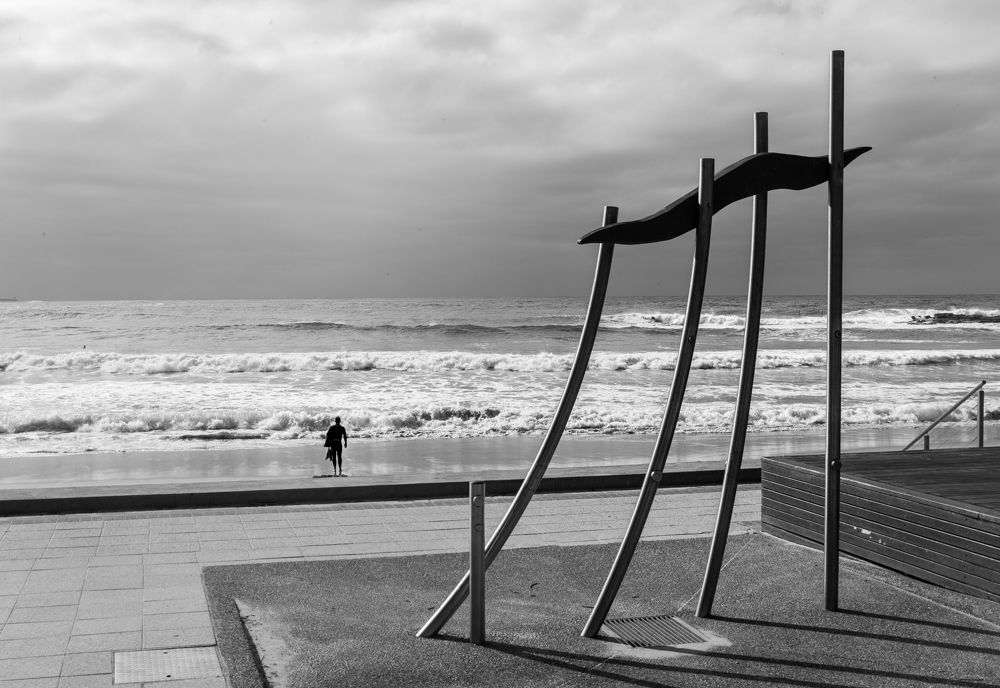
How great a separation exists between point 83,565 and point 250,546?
1.13m

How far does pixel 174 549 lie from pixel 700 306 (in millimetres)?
4274

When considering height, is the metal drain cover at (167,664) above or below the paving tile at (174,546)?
above

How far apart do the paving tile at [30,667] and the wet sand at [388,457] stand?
766cm

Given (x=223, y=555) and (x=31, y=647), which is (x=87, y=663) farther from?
(x=223, y=555)

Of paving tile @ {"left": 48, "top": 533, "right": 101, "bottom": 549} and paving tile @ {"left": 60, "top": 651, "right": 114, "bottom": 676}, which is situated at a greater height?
paving tile @ {"left": 60, "top": 651, "right": 114, "bottom": 676}

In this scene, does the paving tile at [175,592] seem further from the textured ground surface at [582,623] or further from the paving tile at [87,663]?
the paving tile at [87,663]

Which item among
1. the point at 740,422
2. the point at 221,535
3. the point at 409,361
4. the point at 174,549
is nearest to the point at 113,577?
the point at 174,549

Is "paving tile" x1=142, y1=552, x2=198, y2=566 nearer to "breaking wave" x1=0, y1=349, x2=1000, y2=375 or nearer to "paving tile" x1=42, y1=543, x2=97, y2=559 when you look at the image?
"paving tile" x1=42, y1=543, x2=97, y2=559

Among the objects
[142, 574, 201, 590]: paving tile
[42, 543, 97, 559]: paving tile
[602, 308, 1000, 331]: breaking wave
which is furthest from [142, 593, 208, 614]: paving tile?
[602, 308, 1000, 331]: breaking wave

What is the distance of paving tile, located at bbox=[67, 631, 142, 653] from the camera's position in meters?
4.66

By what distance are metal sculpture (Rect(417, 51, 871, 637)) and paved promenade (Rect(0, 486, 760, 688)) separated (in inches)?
62.4

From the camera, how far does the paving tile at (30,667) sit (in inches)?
168

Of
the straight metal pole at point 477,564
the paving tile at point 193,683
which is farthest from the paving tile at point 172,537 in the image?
the straight metal pole at point 477,564

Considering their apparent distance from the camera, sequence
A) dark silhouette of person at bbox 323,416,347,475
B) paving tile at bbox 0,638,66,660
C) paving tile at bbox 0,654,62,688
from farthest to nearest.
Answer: dark silhouette of person at bbox 323,416,347,475 → paving tile at bbox 0,638,66,660 → paving tile at bbox 0,654,62,688
